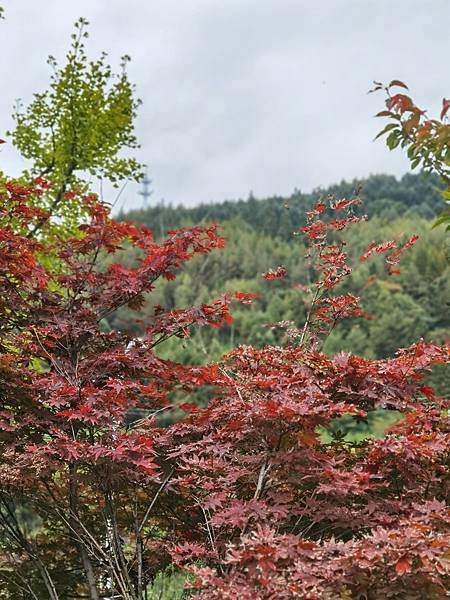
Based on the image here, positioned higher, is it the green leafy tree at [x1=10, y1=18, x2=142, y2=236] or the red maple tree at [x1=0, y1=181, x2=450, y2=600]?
the green leafy tree at [x1=10, y1=18, x2=142, y2=236]

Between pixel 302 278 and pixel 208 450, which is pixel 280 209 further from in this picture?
pixel 208 450

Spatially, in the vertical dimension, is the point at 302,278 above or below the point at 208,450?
above

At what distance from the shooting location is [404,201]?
50594 mm

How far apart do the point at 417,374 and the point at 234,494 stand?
87cm

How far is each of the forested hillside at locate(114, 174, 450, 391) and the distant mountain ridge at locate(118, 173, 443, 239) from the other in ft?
0.32

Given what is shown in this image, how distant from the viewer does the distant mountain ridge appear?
4638 cm

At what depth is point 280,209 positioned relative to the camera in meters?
50.0

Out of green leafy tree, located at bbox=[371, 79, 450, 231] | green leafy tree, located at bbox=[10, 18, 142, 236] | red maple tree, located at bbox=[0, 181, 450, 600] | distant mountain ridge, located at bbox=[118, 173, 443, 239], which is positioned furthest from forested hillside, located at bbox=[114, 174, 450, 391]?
green leafy tree, located at bbox=[371, 79, 450, 231]

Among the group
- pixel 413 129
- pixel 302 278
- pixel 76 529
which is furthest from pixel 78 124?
pixel 302 278

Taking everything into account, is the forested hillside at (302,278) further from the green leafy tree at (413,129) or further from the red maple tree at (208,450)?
the green leafy tree at (413,129)

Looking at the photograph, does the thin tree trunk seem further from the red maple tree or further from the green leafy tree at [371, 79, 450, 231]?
the green leafy tree at [371, 79, 450, 231]

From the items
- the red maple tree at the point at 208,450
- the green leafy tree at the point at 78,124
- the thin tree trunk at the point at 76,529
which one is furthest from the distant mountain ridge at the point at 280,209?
the thin tree trunk at the point at 76,529

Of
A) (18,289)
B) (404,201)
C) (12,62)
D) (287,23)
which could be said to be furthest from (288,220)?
(18,289)

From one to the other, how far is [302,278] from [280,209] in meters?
14.9
